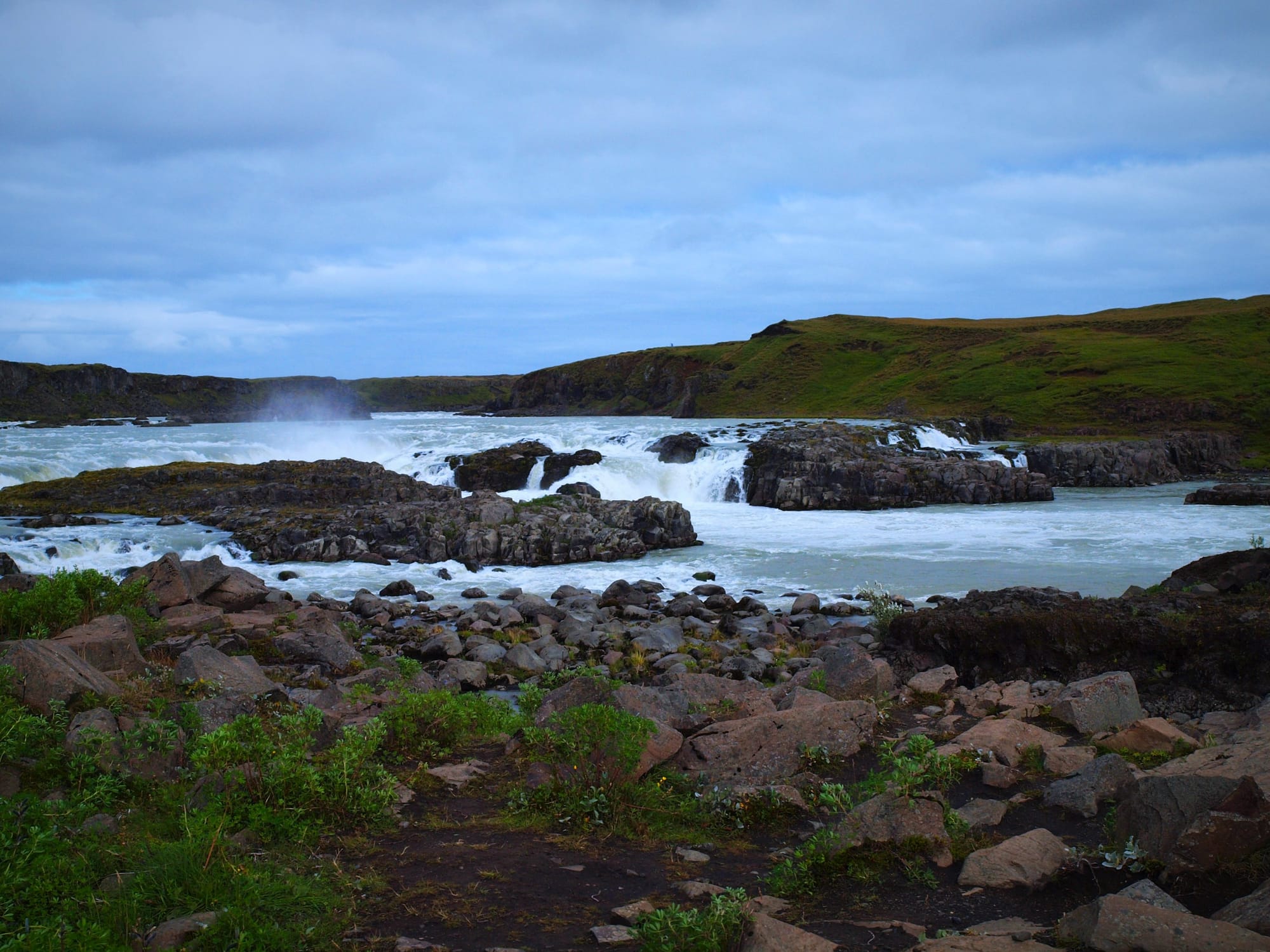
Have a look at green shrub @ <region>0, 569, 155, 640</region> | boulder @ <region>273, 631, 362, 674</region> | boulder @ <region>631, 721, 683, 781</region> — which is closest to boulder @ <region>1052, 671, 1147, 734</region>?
boulder @ <region>631, 721, 683, 781</region>

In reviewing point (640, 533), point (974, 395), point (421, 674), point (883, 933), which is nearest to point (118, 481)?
point (640, 533)

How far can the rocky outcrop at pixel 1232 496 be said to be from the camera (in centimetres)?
3981

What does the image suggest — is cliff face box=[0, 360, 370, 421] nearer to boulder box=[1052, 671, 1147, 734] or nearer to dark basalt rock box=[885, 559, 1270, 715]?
dark basalt rock box=[885, 559, 1270, 715]

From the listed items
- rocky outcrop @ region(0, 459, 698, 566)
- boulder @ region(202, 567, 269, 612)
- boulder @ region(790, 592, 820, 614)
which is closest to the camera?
boulder @ region(202, 567, 269, 612)

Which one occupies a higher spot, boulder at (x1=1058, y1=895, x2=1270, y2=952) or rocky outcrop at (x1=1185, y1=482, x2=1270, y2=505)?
rocky outcrop at (x1=1185, y1=482, x2=1270, y2=505)

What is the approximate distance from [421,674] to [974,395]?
308 feet

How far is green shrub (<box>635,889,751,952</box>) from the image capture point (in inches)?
180

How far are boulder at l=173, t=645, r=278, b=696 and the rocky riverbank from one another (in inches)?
1.5

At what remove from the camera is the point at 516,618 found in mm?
18859

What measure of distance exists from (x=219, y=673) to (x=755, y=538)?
84.0ft

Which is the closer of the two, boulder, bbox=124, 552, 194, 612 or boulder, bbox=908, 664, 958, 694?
boulder, bbox=908, 664, 958, 694

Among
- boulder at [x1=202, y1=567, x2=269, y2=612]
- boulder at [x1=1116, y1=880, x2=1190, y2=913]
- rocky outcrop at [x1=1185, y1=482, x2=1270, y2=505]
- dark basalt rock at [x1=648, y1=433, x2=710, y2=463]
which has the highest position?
dark basalt rock at [x1=648, y1=433, x2=710, y2=463]

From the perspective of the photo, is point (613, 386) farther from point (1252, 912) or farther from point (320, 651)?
point (1252, 912)

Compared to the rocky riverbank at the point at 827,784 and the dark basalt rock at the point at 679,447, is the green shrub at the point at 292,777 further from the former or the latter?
the dark basalt rock at the point at 679,447
